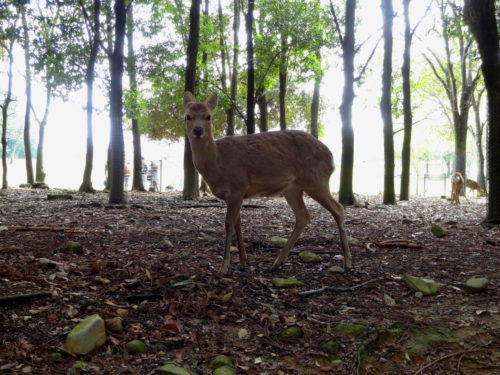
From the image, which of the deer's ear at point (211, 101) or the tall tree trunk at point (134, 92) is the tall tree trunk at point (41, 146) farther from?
the deer's ear at point (211, 101)

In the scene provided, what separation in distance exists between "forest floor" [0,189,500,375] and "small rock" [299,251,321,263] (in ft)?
0.23

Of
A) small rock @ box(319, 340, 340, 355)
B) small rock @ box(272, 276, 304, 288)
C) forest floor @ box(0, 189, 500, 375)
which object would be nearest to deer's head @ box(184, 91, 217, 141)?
forest floor @ box(0, 189, 500, 375)

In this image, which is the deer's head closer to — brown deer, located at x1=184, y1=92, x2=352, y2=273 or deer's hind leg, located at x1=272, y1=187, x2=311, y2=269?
brown deer, located at x1=184, y1=92, x2=352, y2=273

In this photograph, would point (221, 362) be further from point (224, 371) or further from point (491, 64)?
point (491, 64)

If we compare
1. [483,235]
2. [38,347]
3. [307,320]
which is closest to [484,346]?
[307,320]

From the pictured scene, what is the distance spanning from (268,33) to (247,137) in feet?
39.3

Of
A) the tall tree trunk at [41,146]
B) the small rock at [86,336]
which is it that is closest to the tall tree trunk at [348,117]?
the small rock at [86,336]

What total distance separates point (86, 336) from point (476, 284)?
10.8 ft

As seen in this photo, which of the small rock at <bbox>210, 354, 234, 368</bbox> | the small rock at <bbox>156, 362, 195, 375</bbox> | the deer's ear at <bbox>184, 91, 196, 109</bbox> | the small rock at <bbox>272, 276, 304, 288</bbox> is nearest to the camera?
the small rock at <bbox>156, 362, 195, 375</bbox>

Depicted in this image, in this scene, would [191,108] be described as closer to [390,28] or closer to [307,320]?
[307,320]

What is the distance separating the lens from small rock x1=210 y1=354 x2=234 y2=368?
9.61ft

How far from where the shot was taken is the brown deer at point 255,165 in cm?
486

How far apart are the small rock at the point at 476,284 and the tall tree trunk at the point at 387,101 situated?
10.1m

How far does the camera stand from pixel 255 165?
5016mm
